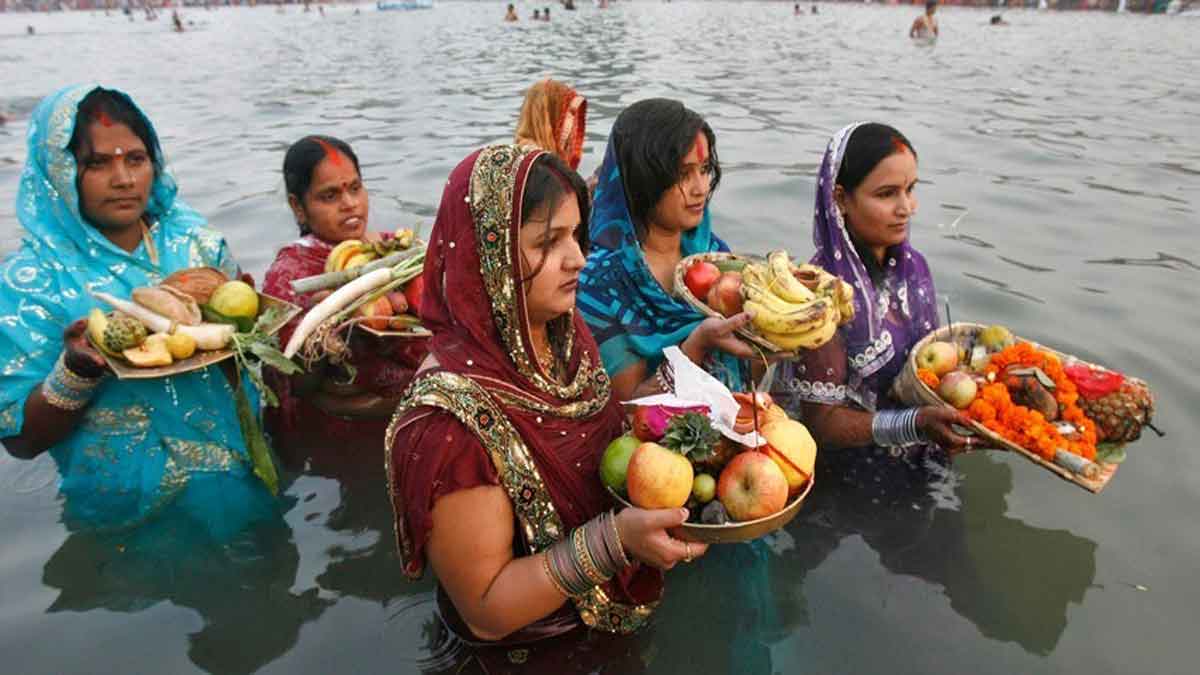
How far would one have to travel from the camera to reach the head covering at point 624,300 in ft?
11.3

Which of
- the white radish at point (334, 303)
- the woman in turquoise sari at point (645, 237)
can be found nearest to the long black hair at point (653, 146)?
the woman in turquoise sari at point (645, 237)

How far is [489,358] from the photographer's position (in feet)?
6.86

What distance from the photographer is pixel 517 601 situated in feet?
6.74

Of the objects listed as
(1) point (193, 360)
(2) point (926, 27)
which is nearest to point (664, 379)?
(1) point (193, 360)

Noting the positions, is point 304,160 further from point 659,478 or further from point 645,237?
point 659,478

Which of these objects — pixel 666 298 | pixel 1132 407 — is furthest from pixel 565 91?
Answer: pixel 1132 407

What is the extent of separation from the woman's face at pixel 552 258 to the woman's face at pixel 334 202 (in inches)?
84.5

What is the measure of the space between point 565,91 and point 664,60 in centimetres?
1849

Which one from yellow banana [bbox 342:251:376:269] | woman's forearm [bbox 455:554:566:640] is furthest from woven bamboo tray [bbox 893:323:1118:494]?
yellow banana [bbox 342:251:376:269]

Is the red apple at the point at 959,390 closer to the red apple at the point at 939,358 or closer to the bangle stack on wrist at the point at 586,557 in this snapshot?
the red apple at the point at 939,358

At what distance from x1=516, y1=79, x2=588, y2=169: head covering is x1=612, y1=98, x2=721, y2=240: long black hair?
2.19 m

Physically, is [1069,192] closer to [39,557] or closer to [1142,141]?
[1142,141]

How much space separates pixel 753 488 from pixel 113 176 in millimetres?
2968

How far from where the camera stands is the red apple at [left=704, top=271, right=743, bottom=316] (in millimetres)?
3090
